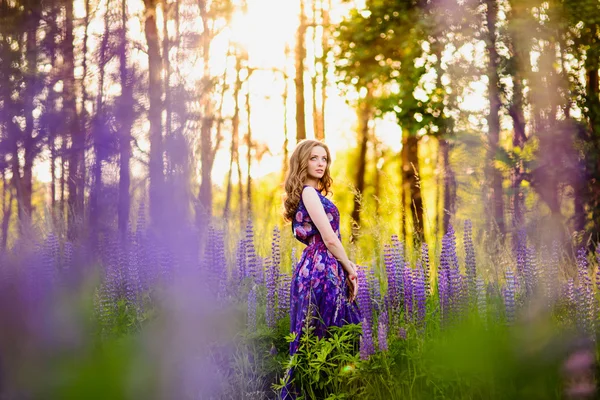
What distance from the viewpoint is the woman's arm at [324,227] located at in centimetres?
323

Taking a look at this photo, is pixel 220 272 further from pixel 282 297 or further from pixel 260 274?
pixel 260 274

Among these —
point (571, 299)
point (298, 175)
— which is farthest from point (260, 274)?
point (571, 299)

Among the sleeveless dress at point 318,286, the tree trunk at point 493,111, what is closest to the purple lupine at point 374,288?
the sleeveless dress at point 318,286

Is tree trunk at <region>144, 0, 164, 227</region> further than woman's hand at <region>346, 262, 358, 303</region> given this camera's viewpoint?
No

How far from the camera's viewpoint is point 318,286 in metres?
3.30

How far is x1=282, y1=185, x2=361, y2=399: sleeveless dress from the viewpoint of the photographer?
328 cm

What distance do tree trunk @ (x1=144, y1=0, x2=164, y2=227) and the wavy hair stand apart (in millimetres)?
2126

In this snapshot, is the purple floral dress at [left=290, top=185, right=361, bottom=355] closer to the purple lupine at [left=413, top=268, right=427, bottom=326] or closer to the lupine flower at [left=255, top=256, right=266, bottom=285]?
the purple lupine at [left=413, top=268, right=427, bottom=326]

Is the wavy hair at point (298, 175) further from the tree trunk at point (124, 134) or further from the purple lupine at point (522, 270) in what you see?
the tree trunk at point (124, 134)

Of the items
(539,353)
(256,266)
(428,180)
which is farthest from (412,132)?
(539,353)

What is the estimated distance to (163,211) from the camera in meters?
0.81

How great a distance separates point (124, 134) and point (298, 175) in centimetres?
230

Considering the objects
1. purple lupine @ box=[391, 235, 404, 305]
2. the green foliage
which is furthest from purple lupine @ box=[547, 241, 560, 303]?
the green foliage

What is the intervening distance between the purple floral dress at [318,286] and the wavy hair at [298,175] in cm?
7
